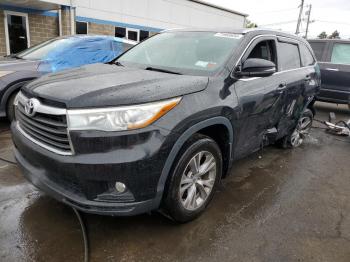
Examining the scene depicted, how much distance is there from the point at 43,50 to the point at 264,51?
14.3ft

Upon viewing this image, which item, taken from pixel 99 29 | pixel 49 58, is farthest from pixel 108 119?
pixel 99 29

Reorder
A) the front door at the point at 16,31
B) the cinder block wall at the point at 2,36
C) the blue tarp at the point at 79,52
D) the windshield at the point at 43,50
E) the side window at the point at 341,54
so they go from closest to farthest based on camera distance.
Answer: the blue tarp at the point at 79,52 → the windshield at the point at 43,50 → the side window at the point at 341,54 → the cinder block wall at the point at 2,36 → the front door at the point at 16,31

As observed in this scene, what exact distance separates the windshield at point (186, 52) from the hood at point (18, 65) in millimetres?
2315

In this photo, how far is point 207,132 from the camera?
9.87ft

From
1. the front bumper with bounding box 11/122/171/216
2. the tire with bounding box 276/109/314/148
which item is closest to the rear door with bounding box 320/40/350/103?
the tire with bounding box 276/109/314/148

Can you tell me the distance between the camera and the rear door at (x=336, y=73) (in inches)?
314

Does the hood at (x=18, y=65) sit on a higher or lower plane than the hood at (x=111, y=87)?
lower

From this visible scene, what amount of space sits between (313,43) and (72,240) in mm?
8321

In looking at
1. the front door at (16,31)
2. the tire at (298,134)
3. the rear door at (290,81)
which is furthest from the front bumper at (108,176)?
the front door at (16,31)

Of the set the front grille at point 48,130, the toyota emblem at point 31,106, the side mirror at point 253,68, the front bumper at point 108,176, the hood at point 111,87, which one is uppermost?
the side mirror at point 253,68

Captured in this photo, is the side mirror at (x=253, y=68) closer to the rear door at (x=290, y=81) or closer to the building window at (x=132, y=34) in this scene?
the rear door at (x=290, y=81)

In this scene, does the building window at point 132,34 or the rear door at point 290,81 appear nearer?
the rear door at point 290,81

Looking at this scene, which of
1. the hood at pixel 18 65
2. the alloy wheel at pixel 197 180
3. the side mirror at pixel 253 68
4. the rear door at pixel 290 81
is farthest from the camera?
the hood at pixel 18 65

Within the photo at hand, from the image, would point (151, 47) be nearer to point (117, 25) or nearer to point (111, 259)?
point (111, 259)
